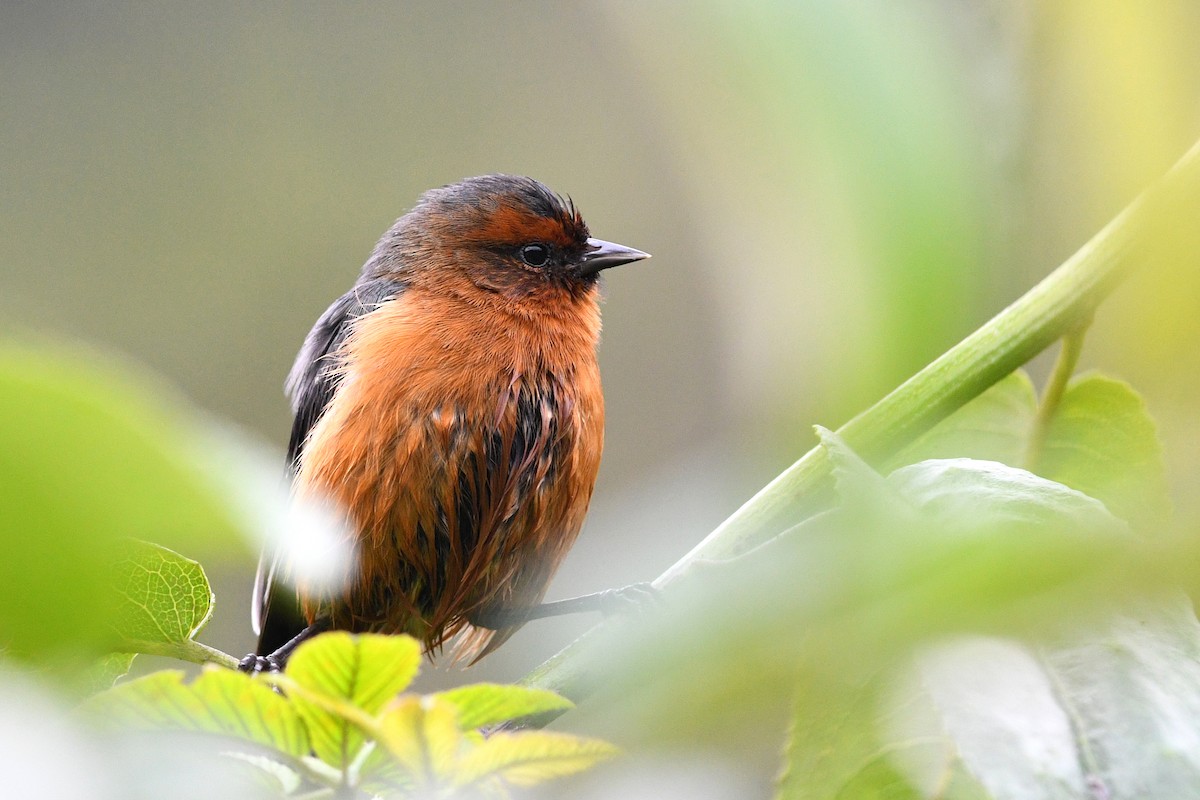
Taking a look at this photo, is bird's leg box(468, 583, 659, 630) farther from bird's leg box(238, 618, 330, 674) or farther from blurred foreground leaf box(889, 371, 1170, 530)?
blurred foreground leaf box(889, 371, 1170, 530)

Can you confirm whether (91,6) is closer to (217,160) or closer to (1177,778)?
(217,160)

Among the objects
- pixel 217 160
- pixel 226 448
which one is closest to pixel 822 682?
pixel 226 448

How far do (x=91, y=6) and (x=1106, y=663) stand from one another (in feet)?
34.6

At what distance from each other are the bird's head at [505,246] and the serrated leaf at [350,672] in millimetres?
3264

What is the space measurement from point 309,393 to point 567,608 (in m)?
1.28

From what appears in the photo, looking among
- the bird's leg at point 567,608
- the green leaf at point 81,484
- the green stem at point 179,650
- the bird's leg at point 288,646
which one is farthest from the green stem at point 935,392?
the bird's leg at point 288,646

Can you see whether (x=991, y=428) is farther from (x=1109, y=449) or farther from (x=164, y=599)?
(x=164, y=599)

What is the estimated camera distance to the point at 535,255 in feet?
13.7

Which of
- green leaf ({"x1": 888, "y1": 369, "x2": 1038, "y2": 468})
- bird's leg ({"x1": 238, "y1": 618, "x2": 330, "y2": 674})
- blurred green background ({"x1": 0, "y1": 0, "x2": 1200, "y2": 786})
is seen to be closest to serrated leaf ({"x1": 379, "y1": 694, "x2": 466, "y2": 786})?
blurred green background ({"x1": 0, "y1": 0, "x2": 1200, "y2": 786})

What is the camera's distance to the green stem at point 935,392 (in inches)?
59.2

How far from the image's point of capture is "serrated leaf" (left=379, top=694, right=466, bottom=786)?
70 centimetres

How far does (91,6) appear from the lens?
9727 millimetres

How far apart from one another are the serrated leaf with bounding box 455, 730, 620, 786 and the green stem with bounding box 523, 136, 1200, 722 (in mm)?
679

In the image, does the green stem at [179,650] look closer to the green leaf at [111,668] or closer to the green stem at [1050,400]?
the green leaf at [111,668]
